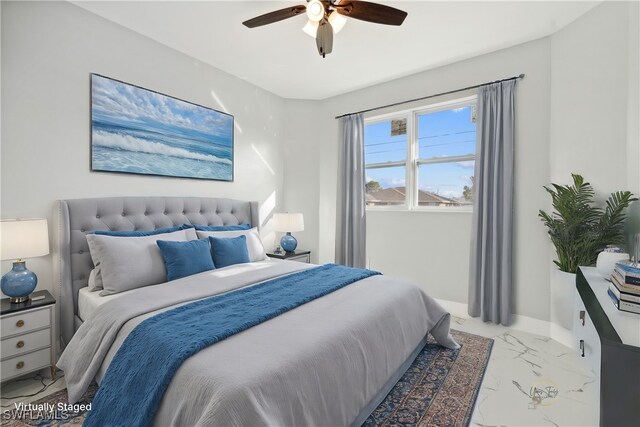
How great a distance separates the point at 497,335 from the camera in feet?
9.34

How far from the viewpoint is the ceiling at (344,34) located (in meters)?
2.38

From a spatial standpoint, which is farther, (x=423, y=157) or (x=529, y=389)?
(x=423, y=157)

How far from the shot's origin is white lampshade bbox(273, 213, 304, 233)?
12.7 feet

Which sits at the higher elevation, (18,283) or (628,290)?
(628,290)

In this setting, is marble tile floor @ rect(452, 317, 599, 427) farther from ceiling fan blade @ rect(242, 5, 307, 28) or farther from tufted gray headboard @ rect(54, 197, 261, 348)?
tufted gray headboard @ rect(54, 197, 261, 348)

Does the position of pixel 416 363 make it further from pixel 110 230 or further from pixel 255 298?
pixel 110 230

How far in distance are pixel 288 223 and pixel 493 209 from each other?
231 centimetres

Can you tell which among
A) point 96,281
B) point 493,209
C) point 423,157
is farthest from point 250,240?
point 493,209

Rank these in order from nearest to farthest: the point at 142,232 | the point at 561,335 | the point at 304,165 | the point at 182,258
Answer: the point at 182,258 → the point at 142,232 → the point at 561,335 → the point at 304,165

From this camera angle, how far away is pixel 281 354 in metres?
1.28

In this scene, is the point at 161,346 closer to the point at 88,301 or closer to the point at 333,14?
the point at 88,301

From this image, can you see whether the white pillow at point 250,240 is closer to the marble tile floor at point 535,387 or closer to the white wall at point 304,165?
the white wall at point 304,165

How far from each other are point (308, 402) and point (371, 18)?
219 cm

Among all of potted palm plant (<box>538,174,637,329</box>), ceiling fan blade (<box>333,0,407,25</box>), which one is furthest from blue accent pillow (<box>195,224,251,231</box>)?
potted palm plant (<box>538,174,637,329</box>)
